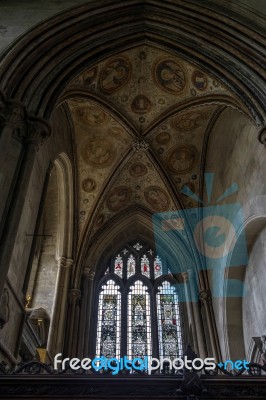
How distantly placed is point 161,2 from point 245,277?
25.5 ft

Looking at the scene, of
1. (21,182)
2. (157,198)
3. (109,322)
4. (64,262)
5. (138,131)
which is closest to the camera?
(21,182)

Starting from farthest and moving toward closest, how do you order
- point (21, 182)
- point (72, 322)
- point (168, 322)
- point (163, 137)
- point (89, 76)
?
1. point (168, 322)
2. point (163, 137)
3. point (72, 322)
4. point (89, 76)
5. point (21, 182)

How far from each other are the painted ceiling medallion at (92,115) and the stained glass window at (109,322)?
6010 millimetres

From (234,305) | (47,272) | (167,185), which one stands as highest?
(167,185)

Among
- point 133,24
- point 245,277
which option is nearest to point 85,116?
point 133,24

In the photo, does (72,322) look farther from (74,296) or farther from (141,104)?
(141,104)

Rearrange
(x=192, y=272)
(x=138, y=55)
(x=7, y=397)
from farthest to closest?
(x=192, y=272), (x=138, y=55), (x=7, y=397)

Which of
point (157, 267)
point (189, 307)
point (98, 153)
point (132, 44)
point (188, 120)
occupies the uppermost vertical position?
point (188, 120)

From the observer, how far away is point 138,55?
37.1ft

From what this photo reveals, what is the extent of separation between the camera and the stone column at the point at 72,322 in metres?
11.4

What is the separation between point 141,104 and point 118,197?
3903 mm

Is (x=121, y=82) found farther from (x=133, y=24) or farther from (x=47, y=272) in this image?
(x=47, y=272)

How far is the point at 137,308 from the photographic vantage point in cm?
1391

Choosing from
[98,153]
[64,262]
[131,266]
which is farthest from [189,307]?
[98,153]
